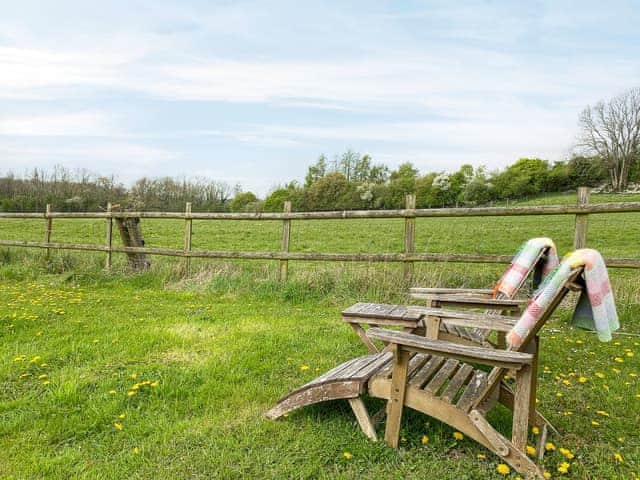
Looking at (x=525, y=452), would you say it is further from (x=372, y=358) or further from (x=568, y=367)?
(x=568, y=367)

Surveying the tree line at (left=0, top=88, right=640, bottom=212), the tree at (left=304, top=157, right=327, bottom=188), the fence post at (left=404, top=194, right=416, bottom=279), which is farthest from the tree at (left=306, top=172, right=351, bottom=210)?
the fence post at (left=404, top=194, right=416, bottom=279)

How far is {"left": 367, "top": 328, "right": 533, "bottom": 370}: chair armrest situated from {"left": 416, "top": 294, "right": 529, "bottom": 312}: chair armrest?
2.95 ft

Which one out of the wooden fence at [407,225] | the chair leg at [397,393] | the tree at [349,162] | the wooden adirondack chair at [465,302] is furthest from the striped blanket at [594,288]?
the tree at [349,162]

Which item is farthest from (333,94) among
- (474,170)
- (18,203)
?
(474,170)

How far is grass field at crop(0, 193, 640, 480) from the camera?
2180 mm

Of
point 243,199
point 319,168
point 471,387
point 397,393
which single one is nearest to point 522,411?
point 471,387

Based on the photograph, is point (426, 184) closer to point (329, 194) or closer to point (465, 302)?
point (329, 194)

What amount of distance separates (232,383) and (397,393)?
137 centimetres

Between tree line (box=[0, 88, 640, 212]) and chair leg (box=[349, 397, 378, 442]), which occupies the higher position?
tree line (box=[0, 88, 640, 212])

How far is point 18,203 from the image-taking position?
2461cm

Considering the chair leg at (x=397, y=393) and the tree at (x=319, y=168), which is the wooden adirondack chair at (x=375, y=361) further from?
the tree at (x=319, y=168)

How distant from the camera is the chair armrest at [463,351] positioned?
6.26 ft

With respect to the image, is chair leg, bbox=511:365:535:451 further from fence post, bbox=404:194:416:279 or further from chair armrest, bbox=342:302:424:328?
fence post, bbox=404:194:416:279

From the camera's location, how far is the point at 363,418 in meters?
2.38
